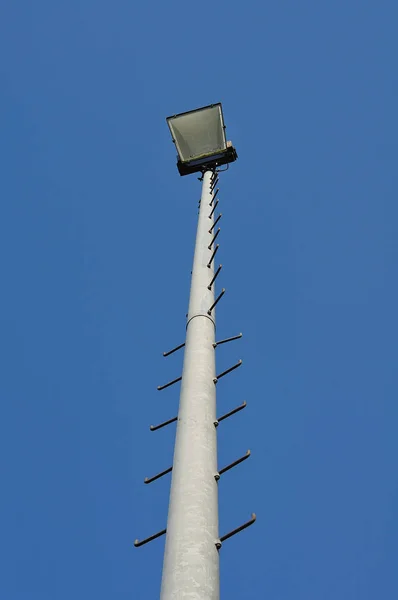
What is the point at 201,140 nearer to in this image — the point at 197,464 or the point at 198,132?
the point at 198,132

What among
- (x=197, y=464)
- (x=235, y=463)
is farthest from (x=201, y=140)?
(x=197, y=464)

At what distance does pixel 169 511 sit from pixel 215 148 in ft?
36.9

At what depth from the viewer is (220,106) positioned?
47.8 feet

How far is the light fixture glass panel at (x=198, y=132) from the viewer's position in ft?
48.1

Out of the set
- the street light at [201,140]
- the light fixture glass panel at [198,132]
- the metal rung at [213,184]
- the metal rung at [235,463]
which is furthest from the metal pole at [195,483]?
the light fixture glass panel at [198,132]

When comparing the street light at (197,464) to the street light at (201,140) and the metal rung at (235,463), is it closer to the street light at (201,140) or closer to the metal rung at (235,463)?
the metal rung at (235,463)

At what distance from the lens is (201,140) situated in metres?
15.0

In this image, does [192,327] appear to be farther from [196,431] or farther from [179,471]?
[179,471]

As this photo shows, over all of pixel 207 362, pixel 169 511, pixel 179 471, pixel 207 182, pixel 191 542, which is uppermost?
pixel 207 182

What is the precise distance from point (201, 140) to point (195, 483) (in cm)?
1137

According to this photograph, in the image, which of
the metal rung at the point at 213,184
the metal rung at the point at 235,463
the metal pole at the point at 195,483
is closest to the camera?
the metal pole at the point at 195,483

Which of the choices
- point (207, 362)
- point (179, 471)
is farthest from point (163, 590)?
point (207, 362)

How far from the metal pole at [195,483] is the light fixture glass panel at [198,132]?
7863mm

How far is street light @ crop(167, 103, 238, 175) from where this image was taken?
14.7m
